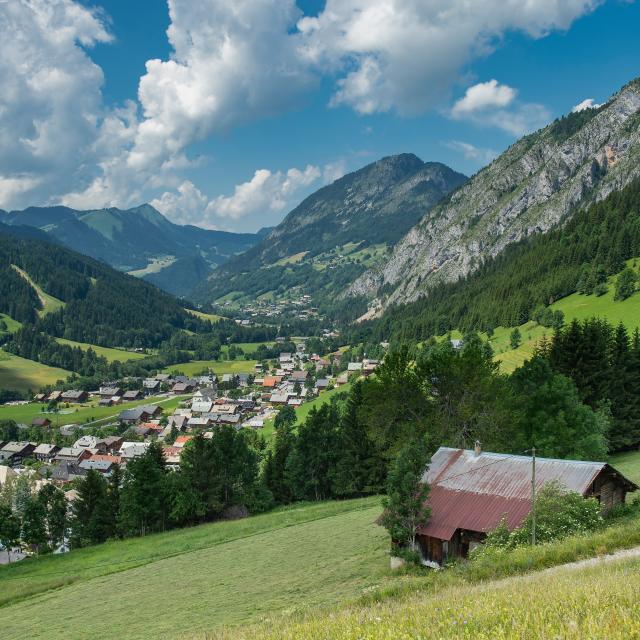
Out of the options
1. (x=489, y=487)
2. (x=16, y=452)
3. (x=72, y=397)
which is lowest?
(x=16, y=452)

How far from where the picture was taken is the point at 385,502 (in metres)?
29.3

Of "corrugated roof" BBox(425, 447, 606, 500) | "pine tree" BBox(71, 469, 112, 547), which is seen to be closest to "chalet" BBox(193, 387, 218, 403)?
"pine tree" BBox(71, 469, 112, 547)

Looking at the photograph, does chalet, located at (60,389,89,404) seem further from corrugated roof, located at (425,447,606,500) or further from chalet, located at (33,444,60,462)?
corrugated roof, located at (425,447,606,500)

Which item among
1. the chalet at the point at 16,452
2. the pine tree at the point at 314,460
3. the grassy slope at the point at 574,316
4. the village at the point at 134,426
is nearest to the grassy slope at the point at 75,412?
the village at the point at 134,426

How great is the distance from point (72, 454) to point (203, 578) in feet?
366

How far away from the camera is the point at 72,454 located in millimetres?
130125

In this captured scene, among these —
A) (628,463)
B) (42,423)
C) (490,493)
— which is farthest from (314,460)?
(42,423)

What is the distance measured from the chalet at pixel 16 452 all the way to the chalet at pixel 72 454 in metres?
9.39

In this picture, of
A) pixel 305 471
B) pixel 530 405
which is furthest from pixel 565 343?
pixel 305 471

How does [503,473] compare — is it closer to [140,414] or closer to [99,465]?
[99,465]

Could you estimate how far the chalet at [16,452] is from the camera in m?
→ 132

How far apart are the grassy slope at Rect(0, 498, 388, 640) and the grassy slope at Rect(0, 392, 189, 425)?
414 ft

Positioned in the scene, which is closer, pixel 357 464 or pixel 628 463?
pixel 628 463

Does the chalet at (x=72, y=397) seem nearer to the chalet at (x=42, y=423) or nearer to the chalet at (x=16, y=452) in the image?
the chalet at (x=42, y=423)
